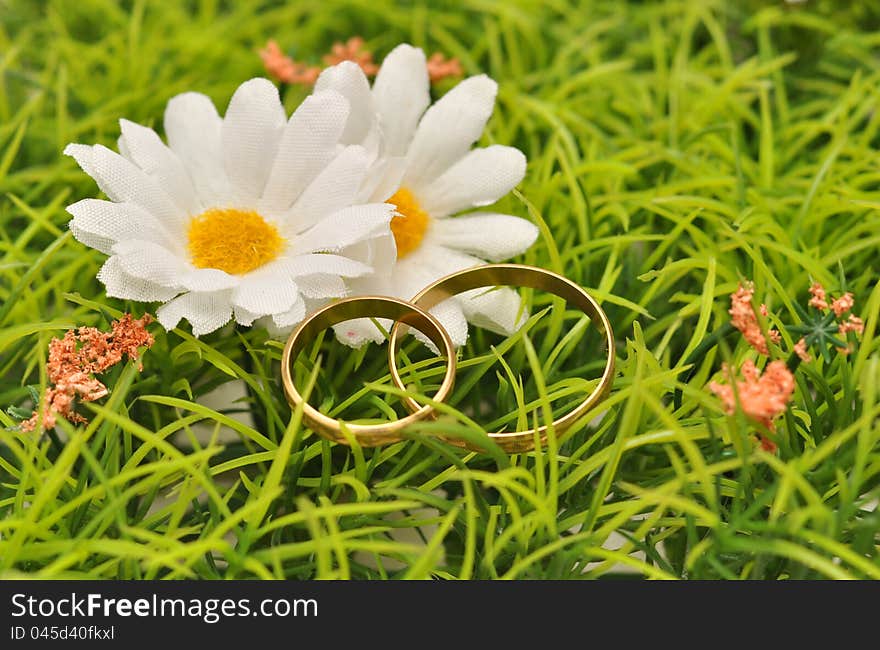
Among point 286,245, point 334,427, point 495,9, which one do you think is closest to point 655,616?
point 334,427

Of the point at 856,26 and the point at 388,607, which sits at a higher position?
the point at 856,26

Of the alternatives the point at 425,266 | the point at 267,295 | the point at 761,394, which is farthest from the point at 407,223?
the point at 761,394

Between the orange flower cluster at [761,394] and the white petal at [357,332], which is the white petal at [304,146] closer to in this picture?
the white petal at [357,332]

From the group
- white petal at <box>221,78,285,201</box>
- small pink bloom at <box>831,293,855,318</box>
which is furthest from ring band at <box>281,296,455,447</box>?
small pink bloom at <box>831,293,855,318</box>

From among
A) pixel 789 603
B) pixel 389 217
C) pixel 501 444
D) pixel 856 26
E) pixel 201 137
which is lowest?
pixel 789 603

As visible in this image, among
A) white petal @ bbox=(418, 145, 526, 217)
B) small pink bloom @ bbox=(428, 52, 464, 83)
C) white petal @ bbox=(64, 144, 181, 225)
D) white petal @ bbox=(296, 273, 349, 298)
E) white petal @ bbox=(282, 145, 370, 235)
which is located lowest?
white petal @ bbox=(296, 273, 349, 298)

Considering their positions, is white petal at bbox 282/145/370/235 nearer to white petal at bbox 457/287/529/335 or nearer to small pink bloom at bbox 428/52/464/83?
white petal at bbox 457/287/529/335

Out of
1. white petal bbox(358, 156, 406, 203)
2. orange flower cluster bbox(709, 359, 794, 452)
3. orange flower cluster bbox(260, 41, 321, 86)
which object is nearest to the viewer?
orange flower cluster bbox(709, 359, 794, 452)

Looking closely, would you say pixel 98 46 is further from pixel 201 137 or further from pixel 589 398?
pixel 589 398
